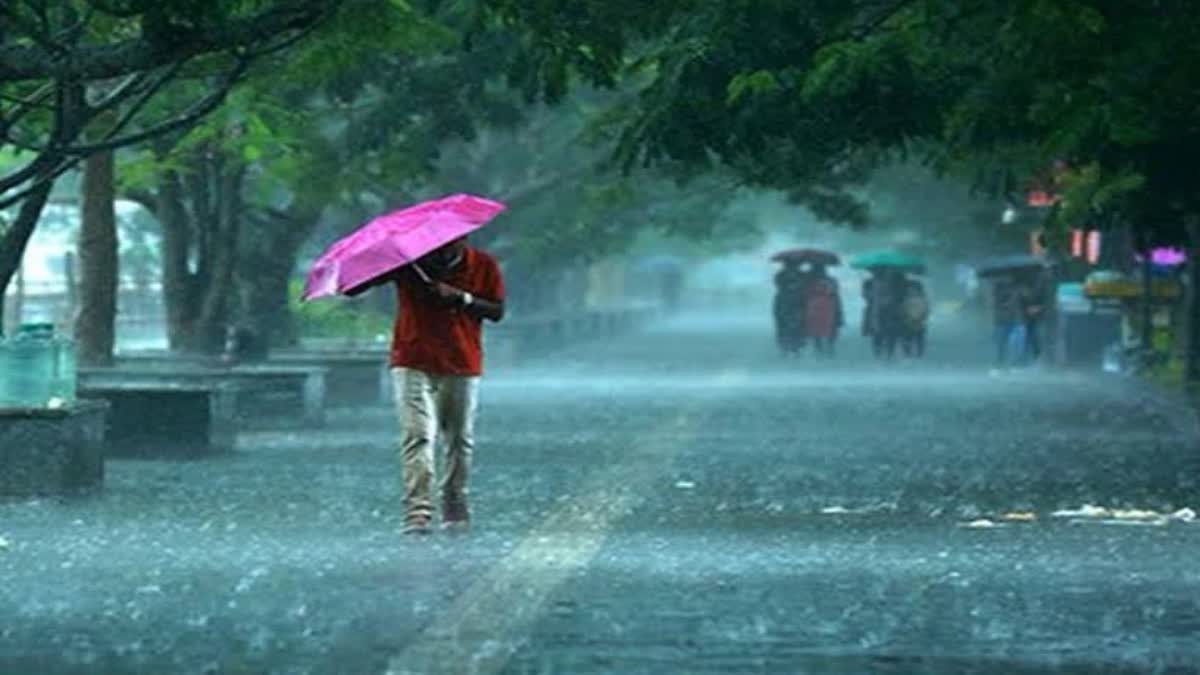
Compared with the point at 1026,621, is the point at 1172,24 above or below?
above

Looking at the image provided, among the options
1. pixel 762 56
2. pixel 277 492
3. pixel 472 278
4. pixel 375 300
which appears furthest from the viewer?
pixel 375 300

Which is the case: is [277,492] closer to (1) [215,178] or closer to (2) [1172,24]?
(2) [1172,24]

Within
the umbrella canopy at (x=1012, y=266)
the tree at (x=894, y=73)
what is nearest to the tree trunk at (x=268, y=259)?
the tree at (x=894, y=73)

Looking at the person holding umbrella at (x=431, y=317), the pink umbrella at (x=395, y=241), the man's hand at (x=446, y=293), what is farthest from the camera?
the man's hand at (x=446, y=293)

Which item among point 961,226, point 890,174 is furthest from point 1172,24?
point 961,226

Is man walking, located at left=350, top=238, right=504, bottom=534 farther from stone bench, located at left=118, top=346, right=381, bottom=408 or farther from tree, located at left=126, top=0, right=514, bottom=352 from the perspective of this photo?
stone bench, located at left=118, top=346, right=381, bottom=408

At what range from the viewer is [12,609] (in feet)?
46.3

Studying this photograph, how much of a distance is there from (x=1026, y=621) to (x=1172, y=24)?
10.4 metres

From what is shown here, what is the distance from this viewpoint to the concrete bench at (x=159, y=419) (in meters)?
27.5

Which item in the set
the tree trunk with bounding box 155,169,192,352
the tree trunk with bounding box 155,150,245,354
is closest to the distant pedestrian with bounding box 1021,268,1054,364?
the tree trunk with bounding box 155,150,245,354

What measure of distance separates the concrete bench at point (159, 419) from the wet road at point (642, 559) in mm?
848

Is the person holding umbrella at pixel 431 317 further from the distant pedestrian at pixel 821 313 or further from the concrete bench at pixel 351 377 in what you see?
the distant pedestrian at pixel 821 313

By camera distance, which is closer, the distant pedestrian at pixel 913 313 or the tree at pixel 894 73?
the tree at pixel 894 73

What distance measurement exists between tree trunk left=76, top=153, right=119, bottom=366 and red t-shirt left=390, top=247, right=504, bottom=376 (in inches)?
537
